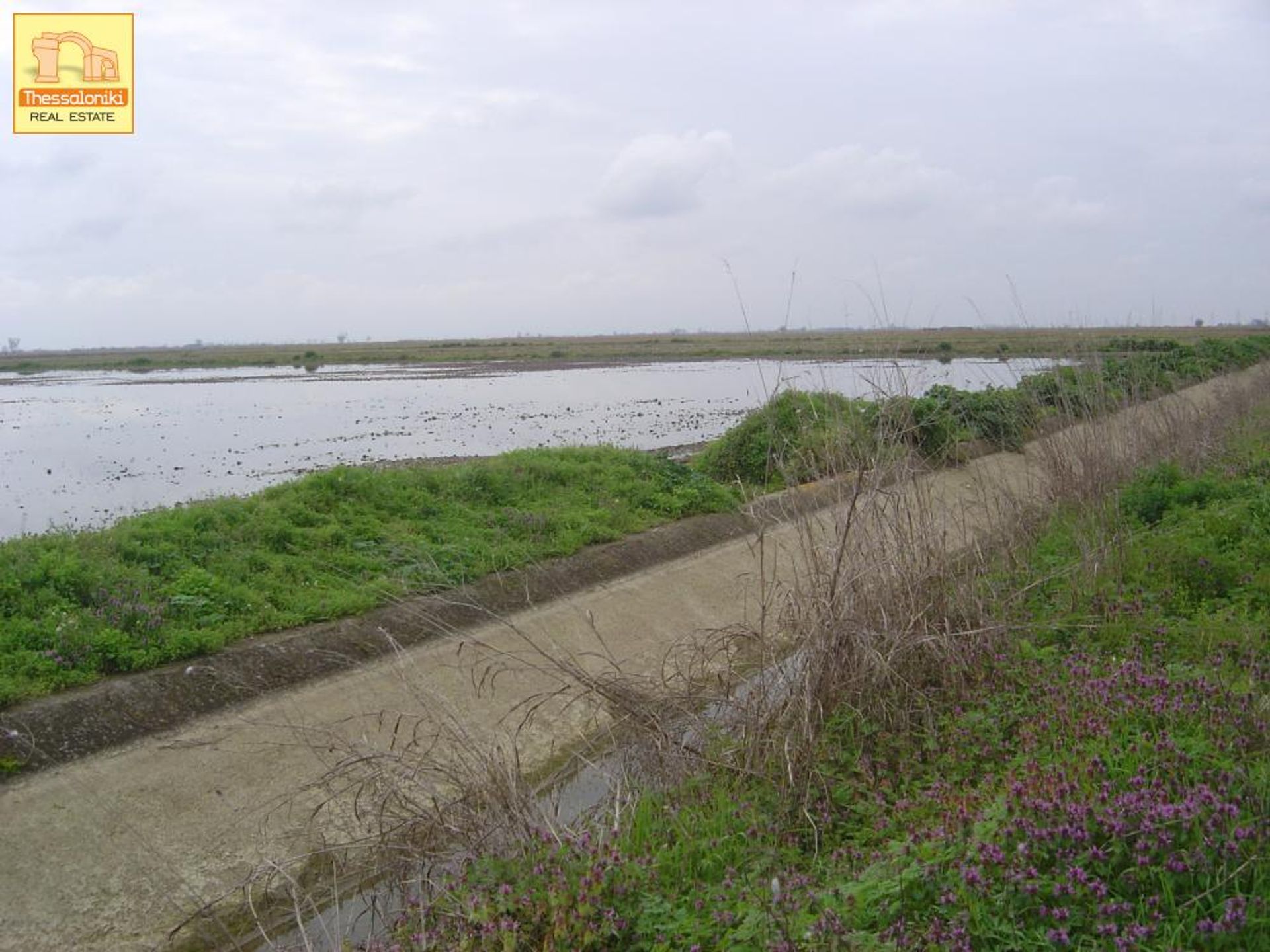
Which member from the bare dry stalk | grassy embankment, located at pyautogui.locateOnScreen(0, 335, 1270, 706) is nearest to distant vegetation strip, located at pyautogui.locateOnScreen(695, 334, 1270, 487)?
grassy embankment, located at pyautogui.locateOnScreen(0, 335, 1270, 706)

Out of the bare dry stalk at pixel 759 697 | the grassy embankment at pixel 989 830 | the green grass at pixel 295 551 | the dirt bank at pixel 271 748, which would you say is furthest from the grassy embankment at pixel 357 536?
the grassy embankment at pixel 989 830

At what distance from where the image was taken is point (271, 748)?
18.0 feet

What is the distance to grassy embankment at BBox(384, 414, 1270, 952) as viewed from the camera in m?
2.66

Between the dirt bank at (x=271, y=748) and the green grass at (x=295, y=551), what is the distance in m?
0.36

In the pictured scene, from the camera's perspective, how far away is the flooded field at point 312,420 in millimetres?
12883

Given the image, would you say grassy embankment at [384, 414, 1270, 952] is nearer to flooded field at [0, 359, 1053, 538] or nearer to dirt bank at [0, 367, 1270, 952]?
dirt bank at [0, 367, 1270, 952]

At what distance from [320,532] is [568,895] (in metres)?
5.91

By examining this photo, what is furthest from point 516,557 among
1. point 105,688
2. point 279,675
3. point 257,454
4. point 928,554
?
point 257,454

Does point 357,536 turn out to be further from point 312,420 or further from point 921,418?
point 312,420

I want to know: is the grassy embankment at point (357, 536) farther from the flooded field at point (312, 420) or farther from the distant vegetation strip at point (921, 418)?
the flooded field at point (312, 420)

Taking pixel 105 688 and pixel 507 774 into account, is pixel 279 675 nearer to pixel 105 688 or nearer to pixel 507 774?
pixel 105 688

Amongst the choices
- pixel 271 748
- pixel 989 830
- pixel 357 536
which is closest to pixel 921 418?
pixel 357 536

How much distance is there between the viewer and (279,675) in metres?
6.25

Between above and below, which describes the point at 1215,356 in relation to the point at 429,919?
above
